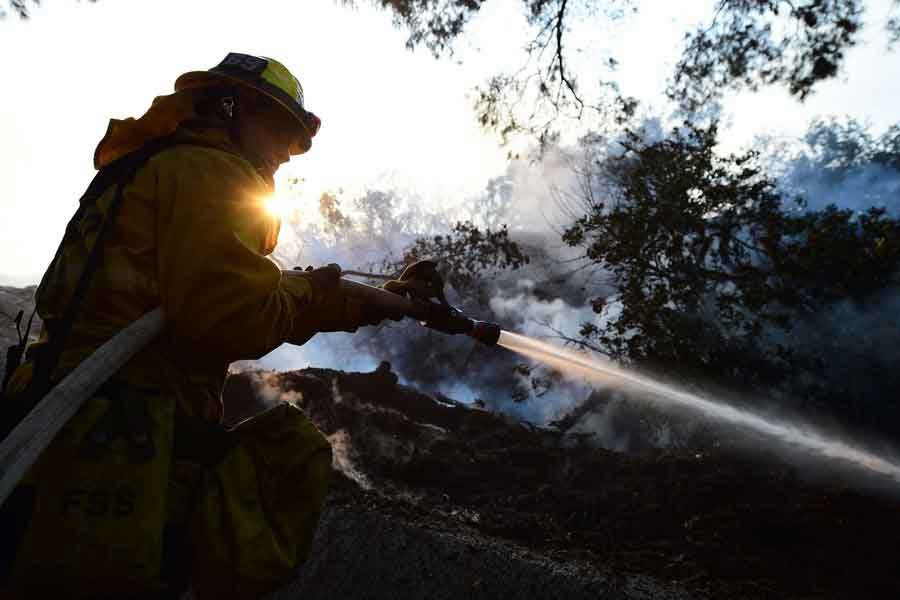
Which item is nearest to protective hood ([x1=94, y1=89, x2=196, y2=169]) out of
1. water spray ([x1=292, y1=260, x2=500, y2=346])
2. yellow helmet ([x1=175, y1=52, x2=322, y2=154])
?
yellow helmet ([x1=175, y1=52, x2=322, y2=154])

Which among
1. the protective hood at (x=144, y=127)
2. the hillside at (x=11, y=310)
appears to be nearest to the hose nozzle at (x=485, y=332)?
the protective hood at (x=144, y=127)

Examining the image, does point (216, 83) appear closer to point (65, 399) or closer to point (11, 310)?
point (65, 399)

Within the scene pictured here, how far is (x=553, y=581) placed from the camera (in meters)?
2.38

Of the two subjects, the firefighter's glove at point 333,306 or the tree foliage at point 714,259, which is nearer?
the firefighter's glove at point 333,306

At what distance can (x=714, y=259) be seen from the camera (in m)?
6.30

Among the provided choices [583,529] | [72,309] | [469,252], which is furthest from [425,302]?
[469,252]

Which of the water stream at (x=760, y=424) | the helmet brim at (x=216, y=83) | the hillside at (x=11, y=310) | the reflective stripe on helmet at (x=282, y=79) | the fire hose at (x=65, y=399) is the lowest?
the hillside at (x=11, y=310)

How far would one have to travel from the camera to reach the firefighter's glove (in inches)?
63.1

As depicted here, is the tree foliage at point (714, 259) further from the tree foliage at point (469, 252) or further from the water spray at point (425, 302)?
the water spray at point (425, 302)

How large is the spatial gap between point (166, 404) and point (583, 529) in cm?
263

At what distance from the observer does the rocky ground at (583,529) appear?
98.4 inches

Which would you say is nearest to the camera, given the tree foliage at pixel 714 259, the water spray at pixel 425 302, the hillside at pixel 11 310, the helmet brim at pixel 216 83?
the helmet brim at pixel 216 83

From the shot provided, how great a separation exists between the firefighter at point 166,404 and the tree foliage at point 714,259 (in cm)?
522

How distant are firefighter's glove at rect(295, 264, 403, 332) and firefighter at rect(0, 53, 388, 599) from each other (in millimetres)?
152
